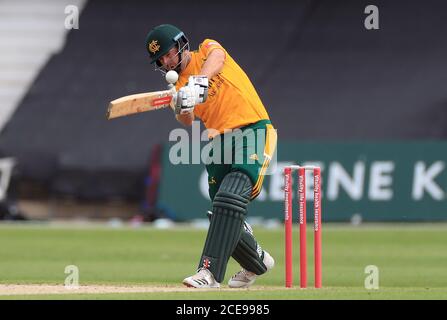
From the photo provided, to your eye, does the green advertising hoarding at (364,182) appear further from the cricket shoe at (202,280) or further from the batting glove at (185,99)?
the batting glove at (185,99)

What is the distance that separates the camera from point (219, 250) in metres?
7.38

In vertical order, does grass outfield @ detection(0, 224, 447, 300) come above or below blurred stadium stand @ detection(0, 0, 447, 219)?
below

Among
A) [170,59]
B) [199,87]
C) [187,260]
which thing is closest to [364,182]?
[187,260]

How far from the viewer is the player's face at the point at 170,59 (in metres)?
7.53

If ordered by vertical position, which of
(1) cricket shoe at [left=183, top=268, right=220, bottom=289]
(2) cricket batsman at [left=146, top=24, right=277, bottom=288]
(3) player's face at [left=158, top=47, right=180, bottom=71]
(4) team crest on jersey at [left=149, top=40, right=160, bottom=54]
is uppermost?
(4) team crest on jersey at [left=149, top=40, right=160, bottom=54]

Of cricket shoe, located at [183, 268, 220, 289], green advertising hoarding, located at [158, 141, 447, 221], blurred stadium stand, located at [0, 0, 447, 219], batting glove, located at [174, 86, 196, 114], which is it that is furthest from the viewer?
blurred stadium stand, located at [0, 0, 447, 219]

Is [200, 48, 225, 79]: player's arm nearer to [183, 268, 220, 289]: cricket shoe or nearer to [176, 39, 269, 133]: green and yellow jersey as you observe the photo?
[176, 39, 269, 133]: green and yellow jersey

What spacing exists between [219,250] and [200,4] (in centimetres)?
1088

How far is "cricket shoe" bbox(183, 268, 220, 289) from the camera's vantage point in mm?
7352

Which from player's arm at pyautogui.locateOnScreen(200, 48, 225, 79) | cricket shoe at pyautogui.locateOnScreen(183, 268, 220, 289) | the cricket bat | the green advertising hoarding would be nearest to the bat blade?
the cricket bat

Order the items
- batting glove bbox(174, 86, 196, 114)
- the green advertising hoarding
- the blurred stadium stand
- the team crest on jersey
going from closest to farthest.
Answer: batting glove bbox(174, 86, 196, 114) < the team crest on jersey < the green advertising hoarding < the blurred stadium stand
